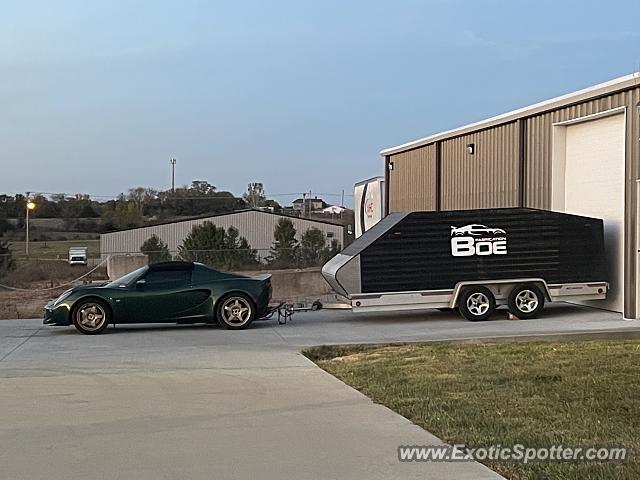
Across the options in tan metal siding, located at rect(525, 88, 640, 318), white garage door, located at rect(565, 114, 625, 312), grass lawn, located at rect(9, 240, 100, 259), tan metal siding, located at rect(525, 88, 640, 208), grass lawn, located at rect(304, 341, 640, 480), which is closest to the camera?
grass lawn, located at rect(304, 341, 640, 480)

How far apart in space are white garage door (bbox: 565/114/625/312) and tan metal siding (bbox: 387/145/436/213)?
28.4 ft

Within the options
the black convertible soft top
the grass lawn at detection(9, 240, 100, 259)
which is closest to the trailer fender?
the black convertible soft top

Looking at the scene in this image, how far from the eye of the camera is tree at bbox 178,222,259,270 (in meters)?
36.2

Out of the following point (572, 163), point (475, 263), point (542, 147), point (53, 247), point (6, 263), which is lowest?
point (6, 263)

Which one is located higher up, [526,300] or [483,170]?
[483,170]

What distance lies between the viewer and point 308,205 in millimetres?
80438

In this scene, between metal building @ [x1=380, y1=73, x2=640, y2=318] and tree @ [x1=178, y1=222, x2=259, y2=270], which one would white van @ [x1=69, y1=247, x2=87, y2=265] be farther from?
metal building @ [x1=380, y1=73, x2=640, y2=318]

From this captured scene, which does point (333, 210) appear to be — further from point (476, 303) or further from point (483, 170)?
point (476, 303)

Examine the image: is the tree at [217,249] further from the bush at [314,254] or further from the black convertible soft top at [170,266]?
the black convertible soft top at [170,266]

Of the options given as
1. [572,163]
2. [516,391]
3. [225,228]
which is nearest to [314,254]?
[225,228]

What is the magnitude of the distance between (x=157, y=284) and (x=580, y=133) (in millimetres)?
10240

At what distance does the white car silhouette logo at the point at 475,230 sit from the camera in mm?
18359

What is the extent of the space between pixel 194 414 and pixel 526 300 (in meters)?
11.2

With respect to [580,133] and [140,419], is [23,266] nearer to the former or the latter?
[580,133]
